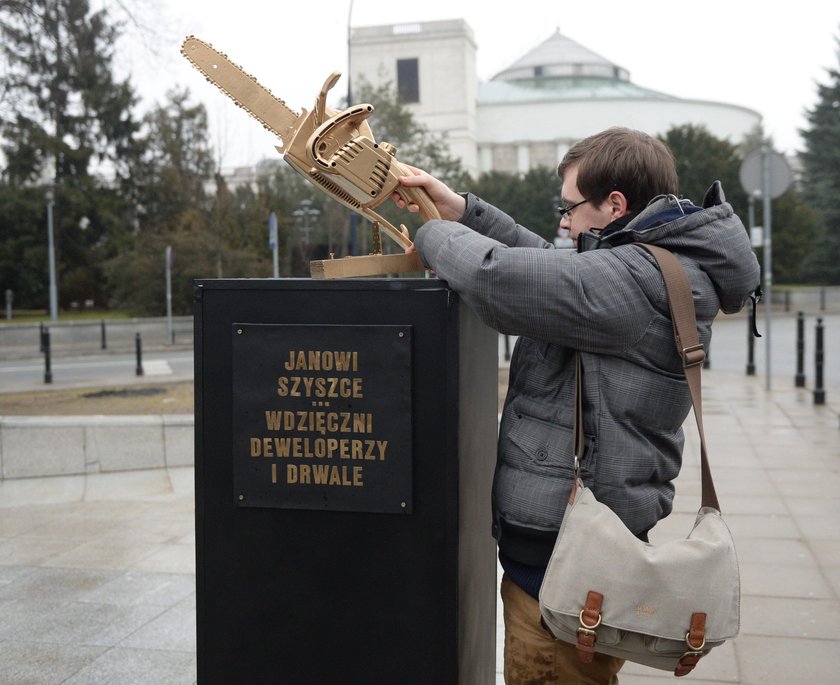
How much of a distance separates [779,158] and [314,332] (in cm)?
1276

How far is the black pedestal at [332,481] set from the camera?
87.7 inches

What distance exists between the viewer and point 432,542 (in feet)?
7.34

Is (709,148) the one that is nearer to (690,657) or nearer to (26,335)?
(26,335)

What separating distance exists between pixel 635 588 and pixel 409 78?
237 feet

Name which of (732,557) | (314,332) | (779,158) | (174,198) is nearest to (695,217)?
(732,557)

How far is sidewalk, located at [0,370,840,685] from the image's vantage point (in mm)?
3932

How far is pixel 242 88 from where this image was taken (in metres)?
2.30

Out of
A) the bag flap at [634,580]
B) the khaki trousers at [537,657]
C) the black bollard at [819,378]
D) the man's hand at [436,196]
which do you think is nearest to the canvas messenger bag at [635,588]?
the bag flap at [634,580]

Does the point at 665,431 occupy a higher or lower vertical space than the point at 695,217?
lower

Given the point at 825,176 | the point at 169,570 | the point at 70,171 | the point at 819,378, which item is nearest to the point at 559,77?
the point at 825,176

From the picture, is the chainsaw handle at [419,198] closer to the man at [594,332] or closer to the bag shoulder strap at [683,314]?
the man at [594,332]

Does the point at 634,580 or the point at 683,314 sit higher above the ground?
the point at 683,314

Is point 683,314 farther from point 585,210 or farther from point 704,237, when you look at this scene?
point 585,210

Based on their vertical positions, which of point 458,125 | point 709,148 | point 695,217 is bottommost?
point 695,217
